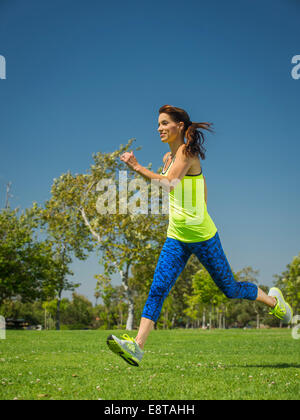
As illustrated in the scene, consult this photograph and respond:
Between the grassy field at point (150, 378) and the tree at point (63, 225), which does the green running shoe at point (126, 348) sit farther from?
the tree at point (63, 225)

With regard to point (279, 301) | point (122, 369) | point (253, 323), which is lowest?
point (253, 323)

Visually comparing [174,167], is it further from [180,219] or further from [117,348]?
[117,348]

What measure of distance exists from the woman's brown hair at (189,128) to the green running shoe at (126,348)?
196 centimetres

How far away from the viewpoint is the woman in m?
4.16

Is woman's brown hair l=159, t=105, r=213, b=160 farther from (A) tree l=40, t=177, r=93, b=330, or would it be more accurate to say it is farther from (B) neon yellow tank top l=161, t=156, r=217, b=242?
(A) tree l=40, t=177, r=93, b=330

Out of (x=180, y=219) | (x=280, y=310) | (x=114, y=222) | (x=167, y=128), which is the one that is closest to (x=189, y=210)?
(x=180, y=219)

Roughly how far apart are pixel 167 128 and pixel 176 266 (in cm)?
152

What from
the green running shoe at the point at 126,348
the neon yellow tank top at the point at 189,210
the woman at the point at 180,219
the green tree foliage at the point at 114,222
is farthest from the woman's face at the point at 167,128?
the green tree foliage at the point at 114,222
